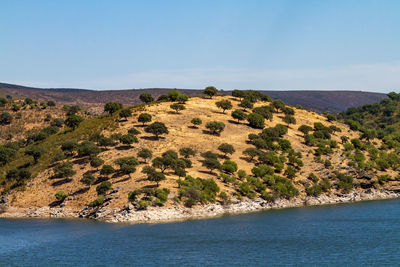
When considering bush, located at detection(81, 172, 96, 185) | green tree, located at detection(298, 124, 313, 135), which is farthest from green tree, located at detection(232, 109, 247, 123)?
bush, located at detection(81, 172, 96, 185)

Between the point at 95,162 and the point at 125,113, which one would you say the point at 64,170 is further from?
the point at 125,113

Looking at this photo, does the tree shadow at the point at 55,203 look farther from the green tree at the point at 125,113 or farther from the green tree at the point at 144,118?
the green tree at the point at 125,113

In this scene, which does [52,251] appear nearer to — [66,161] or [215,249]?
[215,249]

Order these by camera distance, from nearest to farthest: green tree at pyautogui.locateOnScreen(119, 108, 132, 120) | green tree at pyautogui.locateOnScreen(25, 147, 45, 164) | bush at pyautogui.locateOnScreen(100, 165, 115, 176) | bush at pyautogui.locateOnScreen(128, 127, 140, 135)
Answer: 1. bush at pyautogui.locateOnScreen(100, 165, 115, 176)
2. green tree at pyautogui.locateOnScreen(25, 147, 45, 164)
3. bush at pyautogui.locateOnScreen(128, 127, 140, 135)
4. green tree at pyautogui.locateOnScreen(119, 108, 132, 120)

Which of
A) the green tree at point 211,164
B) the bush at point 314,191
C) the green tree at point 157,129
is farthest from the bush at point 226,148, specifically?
the bush at point 314,191

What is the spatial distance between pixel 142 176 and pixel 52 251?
119 ft

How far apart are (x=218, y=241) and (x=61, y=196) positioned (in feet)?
154

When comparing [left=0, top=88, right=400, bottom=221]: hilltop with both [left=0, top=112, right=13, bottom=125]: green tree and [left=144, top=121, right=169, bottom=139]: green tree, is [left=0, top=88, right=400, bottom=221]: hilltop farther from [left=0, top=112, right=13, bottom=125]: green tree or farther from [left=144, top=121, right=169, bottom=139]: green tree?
[left=0, top=112, right=13, bottom=125]: green tree

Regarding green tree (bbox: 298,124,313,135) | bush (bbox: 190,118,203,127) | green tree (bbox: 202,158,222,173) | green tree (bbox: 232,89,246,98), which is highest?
green tree (bbox: 232,89,246,98)

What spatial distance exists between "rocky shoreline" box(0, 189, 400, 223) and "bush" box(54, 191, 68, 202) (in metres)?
2.74

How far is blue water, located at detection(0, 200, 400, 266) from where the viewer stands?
50500 millimetres

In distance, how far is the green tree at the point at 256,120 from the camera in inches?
5272

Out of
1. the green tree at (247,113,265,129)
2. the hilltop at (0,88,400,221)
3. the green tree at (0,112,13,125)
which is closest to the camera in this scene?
the hilltop at (0,88,400,221)

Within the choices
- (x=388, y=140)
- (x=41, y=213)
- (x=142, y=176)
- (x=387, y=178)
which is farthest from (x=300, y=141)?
(x=41, y=213)
